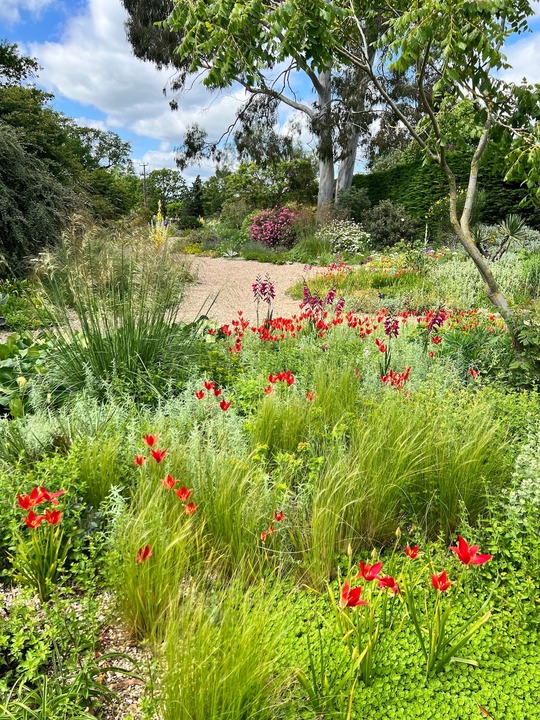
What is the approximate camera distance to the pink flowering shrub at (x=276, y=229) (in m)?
15.1

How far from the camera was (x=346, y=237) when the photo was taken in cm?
1273

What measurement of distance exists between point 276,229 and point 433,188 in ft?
16.3

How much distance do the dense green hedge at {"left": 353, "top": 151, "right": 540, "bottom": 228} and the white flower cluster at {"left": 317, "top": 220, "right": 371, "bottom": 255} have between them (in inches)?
89.5

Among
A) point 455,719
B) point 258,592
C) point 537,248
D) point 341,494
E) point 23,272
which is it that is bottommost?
point 455,719

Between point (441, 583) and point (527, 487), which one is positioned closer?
point (441, 583)

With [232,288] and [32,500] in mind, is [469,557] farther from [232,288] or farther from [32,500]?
[232,288]

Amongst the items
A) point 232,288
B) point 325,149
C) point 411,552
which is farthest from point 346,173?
point 411,552

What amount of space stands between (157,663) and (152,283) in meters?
2.54

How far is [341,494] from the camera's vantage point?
181 centimetres

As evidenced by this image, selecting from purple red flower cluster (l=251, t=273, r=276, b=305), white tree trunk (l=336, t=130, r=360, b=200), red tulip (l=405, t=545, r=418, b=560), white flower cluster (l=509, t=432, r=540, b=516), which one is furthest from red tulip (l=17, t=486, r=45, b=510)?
white tree trunk (l=336, t=130, r=360, b=200)

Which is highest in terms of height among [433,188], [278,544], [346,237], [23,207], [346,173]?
[346,173]

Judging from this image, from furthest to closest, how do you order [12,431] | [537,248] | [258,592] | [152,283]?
[537,248]
[152,283]
[12,431]
[258,592]

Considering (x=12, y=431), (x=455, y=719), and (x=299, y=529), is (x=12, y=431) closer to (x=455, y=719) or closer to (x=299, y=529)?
(x=299, y=529)

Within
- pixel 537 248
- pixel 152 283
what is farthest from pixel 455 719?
pixel 537 248
